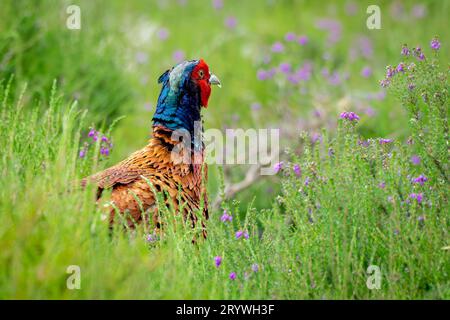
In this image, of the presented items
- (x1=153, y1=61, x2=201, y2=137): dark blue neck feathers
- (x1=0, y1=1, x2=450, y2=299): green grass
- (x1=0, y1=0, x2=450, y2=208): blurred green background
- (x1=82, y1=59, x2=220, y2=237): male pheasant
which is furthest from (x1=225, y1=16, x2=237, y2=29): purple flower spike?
(x1=153, y1=61, x2=201, y2=137): dark blue neck feathers

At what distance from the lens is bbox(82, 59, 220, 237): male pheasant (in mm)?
3605

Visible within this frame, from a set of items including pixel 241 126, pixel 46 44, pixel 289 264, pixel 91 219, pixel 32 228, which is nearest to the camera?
pixel 32 228

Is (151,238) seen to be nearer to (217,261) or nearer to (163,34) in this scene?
(217,261)

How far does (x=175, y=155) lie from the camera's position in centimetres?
391

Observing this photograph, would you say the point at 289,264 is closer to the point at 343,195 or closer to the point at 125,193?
the point at 343,195

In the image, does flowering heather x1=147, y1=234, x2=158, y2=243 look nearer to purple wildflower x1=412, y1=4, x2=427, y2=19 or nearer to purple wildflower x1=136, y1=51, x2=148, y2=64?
purple wildflower x1=136, y1=51, x2=148, y2=64

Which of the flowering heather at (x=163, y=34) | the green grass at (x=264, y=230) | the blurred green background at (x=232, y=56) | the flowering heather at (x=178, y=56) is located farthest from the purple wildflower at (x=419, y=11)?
the green grass at (x=264, y=230)

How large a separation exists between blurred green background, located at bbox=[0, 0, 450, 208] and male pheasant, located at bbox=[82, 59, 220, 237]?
0.34 meters

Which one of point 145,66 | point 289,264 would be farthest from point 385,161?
point 145,66

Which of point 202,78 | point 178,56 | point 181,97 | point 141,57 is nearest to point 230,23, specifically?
point 178,56

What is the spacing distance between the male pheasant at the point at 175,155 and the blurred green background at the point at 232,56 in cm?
34

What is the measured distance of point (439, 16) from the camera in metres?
7.96

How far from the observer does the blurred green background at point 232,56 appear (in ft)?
18.4

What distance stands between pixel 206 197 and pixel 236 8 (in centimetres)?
626
